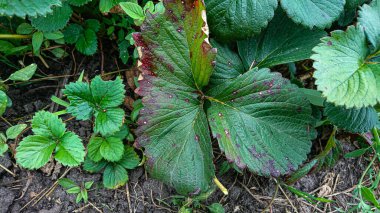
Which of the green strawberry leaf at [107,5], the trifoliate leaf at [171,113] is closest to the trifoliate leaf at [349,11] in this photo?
the trifoliate leaf at [171,113]

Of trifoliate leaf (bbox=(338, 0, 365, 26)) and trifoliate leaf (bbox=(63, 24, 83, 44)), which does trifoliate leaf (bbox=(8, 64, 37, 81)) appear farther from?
trifoliate leaf (bbox=(338, 0, 365, 26))

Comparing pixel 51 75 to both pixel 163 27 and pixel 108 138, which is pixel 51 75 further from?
pixel 163 27

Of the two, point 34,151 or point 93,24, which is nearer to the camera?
point 34,151

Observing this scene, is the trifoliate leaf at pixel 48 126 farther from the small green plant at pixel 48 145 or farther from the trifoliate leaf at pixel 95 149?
the trifoliate leaf at pixel 95 149

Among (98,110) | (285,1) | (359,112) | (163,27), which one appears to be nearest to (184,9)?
(163,27)

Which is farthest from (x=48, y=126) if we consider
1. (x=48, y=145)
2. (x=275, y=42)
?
(x=275, y=42)

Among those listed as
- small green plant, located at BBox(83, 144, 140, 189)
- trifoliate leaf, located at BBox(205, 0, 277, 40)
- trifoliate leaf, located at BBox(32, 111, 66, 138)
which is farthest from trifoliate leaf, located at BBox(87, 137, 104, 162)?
trifoliate leaf, located at BBox(205, 0, 277, 40)

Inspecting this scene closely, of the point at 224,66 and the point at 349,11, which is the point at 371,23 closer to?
the point at 349,11
